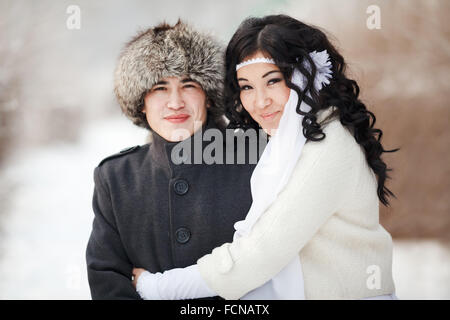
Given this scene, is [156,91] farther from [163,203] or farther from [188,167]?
[163,203]

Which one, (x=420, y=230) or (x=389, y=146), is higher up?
(x=389, y=146)

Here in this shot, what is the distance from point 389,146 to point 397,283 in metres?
0.98

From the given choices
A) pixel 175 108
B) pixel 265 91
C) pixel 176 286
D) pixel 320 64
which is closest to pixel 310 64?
pixel 320 64

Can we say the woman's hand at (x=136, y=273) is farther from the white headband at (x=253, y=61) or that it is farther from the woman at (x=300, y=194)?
the white headband at (x=253, y=61)

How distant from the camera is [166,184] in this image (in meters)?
1.95

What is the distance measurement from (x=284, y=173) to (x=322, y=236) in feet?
0.91

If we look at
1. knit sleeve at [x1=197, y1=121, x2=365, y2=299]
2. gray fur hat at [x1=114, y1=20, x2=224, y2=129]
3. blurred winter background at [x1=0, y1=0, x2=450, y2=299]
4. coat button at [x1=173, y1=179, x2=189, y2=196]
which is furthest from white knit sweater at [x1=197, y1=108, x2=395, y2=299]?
blurred winter background at [x1=0, y1=0, x2=450, y2=299]

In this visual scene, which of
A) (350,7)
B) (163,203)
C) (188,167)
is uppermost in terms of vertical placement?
(350,7)

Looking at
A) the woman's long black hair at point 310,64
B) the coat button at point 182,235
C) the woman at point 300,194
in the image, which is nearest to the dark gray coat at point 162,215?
the coat button at point 182,235

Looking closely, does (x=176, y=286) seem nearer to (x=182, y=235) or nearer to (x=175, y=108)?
(x=182, y=235)
